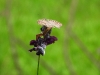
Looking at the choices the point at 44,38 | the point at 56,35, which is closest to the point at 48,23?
the point at 44,38

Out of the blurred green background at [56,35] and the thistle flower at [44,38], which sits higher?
the blurred green background at [56,35]

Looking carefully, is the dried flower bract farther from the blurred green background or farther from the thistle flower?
the blurred green background

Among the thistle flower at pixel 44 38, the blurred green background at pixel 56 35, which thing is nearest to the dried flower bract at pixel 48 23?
the thistle flower at pixel 44 38

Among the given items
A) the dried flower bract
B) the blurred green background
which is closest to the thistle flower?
the dried flower bract

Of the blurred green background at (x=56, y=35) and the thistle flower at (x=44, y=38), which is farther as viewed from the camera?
the blurred green background at (x=56, y=35)

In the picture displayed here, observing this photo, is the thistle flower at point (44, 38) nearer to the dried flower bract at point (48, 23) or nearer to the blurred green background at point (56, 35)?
the dried flower bract at point (48, 23)

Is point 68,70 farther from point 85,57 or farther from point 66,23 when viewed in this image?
point 66,23

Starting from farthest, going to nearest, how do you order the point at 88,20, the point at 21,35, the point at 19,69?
the point at 88,20
the point at 21,35
the point at 19,69

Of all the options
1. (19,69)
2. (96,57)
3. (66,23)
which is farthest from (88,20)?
(19,69)
